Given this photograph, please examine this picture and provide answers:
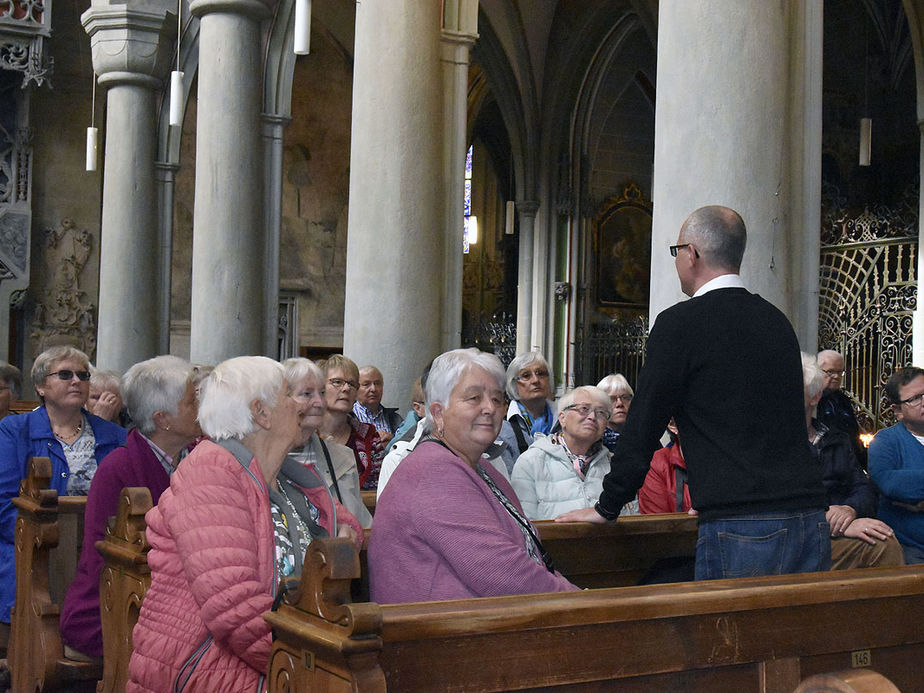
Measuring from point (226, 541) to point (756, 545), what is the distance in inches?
54.7

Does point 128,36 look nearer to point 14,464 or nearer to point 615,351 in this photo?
point 615,351

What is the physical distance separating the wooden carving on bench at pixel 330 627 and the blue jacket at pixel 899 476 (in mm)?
3109

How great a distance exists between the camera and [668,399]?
10.2 ft

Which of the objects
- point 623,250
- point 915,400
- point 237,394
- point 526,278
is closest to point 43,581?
point 237,394

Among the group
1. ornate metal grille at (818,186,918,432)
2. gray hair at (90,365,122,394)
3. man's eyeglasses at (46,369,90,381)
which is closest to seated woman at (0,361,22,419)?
gray hair at (90,365,122,394)

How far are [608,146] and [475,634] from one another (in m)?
18.0

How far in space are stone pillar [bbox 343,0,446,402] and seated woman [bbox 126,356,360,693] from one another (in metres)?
3.96

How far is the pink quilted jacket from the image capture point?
8.93 ft

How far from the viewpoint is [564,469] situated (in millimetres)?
4512

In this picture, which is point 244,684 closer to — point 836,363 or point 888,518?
point 888,518

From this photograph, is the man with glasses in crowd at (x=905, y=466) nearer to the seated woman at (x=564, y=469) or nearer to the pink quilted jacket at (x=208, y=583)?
the seated woman at (x=564, y=469)

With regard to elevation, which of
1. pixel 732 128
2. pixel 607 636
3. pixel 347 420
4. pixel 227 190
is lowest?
pixel 607 636

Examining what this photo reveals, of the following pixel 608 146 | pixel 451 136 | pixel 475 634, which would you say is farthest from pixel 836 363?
pixel 608 146

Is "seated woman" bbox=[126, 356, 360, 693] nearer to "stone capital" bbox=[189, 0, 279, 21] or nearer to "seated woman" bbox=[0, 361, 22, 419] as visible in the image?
"seated woman" bbox=[0, 361, 22, 419]
